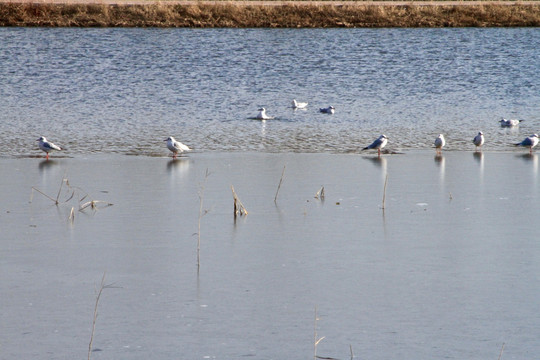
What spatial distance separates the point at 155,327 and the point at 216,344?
0.42 metres

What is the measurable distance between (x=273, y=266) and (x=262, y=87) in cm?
1418

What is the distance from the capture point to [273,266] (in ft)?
20.4

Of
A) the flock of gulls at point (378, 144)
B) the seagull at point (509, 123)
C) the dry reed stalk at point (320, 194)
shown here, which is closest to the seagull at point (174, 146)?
the flock of gulls at point (378, 144)

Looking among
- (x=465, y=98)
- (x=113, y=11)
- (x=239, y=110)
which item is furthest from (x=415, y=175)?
(x=113, y=11)

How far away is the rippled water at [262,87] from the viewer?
1389cm

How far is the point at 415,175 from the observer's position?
1011 centimetres

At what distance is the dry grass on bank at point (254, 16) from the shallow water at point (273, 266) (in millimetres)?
20982

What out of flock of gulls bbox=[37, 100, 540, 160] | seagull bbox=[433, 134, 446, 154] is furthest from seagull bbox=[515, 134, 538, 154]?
seagull bbox=[433, 134, 446, 154]

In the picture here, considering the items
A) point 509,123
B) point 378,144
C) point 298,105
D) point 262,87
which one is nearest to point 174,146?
point 378,144

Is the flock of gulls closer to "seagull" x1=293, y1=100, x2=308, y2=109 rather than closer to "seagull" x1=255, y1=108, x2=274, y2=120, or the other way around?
"seagull" x1=255, y1=108, x2=274, y2=120

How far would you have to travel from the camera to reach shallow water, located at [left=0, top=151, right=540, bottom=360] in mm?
4828

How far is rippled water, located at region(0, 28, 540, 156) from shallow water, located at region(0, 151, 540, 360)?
11.1 ft

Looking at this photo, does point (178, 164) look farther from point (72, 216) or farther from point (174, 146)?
point (72, 216)

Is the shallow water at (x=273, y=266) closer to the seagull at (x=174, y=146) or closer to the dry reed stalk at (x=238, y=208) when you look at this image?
the dry reed stalk at (x=238, y=208)
